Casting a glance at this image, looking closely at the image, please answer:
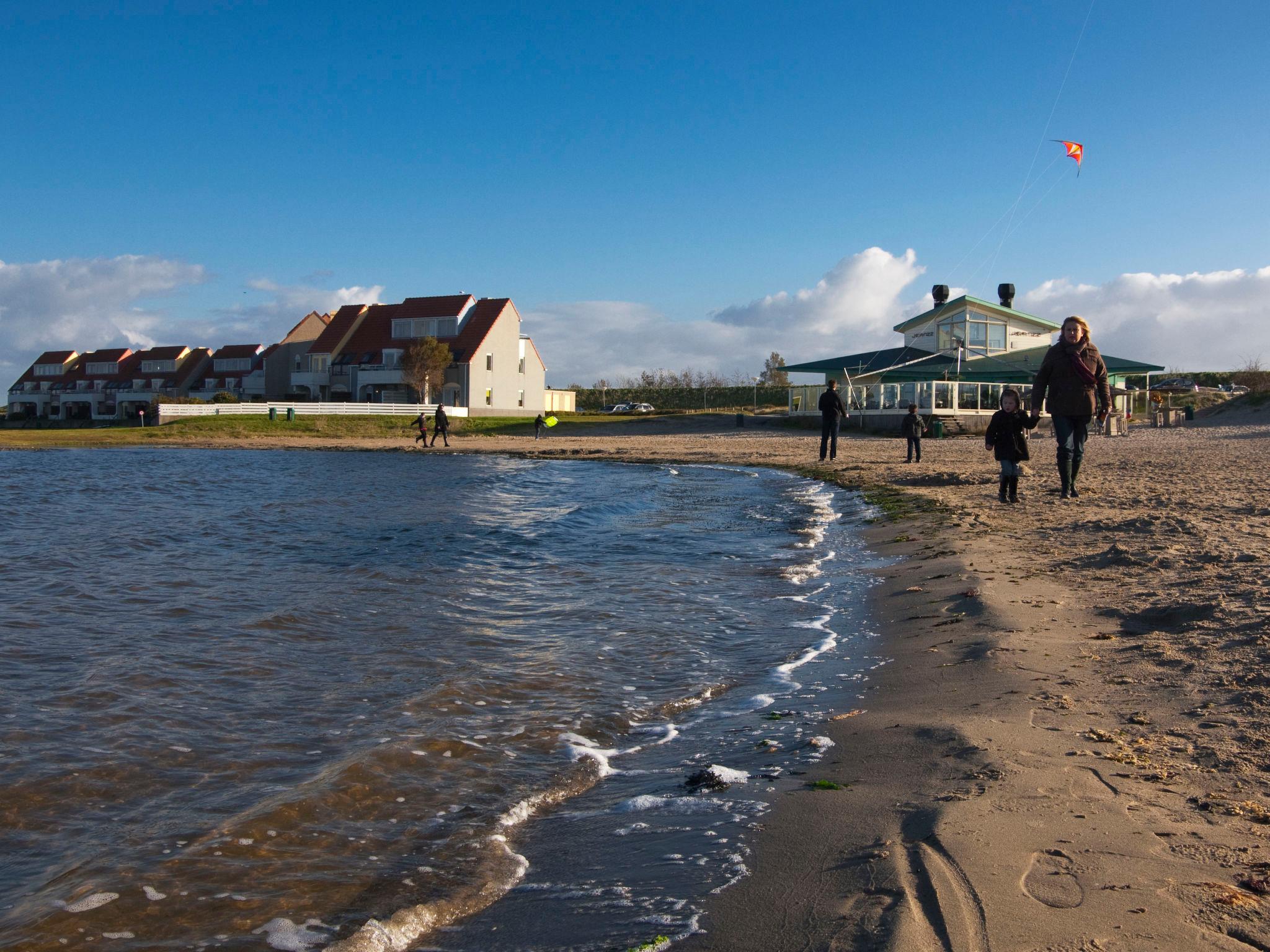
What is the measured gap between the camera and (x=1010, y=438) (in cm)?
1207

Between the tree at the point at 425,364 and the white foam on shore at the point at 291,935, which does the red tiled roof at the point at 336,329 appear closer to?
the tree at the point at 425,364

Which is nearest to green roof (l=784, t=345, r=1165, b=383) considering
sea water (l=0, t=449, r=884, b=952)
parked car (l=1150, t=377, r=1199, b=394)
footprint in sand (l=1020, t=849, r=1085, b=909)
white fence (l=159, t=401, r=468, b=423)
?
parked car (l=1150, t=377, r=1199, b=394)

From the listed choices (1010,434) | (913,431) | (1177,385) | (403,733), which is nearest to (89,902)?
(403,733)

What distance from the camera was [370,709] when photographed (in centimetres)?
→ 520

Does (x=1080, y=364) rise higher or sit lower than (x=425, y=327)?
lower

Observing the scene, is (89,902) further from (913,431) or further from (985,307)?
(985,307)

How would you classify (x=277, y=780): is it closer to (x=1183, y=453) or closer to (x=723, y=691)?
(x=723, y=691)

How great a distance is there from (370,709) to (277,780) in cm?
104

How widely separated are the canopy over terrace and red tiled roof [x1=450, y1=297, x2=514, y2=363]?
22451 mm

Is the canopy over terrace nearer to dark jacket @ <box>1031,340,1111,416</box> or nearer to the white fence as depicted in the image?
the white fence

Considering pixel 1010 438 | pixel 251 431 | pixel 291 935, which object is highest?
pixel 1010 438

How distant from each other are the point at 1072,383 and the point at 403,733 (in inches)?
340

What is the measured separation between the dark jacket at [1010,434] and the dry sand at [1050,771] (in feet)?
Answer: 11.4

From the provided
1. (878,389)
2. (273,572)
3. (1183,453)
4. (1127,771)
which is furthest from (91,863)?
(878,389)
